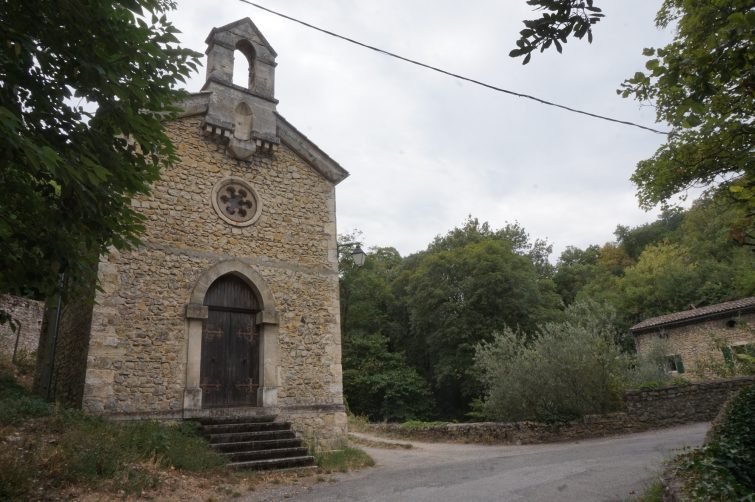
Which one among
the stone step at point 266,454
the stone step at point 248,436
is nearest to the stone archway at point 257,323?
the stone step at point 248,436

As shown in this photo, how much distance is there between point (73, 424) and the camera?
744cm

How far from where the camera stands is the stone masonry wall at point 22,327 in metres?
16.5

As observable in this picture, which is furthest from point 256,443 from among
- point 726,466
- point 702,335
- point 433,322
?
point 702,335

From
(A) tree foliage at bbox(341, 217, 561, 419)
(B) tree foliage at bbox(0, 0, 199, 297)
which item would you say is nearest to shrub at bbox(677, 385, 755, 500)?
(B) tree foliage at bbox(0, 0, 199, 297)

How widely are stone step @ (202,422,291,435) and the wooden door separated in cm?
70

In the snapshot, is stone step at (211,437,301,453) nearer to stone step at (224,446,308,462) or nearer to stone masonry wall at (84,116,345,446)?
→ stone step at (224,446,308,462)

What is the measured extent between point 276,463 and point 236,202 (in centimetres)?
542

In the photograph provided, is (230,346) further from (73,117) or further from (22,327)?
(22,327)

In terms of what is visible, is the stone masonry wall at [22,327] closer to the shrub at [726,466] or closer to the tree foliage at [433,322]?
the tree foliage at [433,322]

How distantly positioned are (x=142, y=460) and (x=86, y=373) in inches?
90.4

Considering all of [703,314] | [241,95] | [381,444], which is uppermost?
[241,95]

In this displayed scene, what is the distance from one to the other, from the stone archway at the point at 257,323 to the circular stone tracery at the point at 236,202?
0.97 m

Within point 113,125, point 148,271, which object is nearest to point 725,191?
point 113,125

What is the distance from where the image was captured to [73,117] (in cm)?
441
